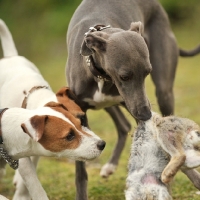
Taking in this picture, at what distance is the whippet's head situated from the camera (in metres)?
4.71

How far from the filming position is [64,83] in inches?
520

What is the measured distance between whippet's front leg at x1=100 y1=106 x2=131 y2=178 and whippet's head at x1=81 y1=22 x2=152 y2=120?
201cm

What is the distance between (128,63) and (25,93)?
128 cm

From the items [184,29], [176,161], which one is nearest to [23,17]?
[184,29]

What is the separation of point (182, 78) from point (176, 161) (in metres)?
9.29

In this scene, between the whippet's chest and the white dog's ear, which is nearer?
the white dog's ear

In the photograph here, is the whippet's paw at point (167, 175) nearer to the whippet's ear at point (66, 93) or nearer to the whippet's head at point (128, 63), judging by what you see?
the whippet's head at point (128, 63)

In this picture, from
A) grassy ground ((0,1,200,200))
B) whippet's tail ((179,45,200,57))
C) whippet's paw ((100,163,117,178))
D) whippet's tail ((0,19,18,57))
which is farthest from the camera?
whippet's tail ((179,45,200,57))

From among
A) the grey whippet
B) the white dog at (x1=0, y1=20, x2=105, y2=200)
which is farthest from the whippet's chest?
the white dog at (x1=0, y1=20, x2=105, y2=200)

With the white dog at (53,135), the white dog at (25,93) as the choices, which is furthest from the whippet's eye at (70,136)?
the white dog at (25,93)

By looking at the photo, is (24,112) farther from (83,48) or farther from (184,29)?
(184,29)

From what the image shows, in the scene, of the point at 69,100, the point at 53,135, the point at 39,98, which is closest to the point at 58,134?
the point at 53,135

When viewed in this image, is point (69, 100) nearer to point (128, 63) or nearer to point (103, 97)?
point (103, 97)

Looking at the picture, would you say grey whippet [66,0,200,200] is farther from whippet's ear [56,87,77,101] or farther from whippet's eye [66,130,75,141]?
whippet's eye [66,130,75,141]
